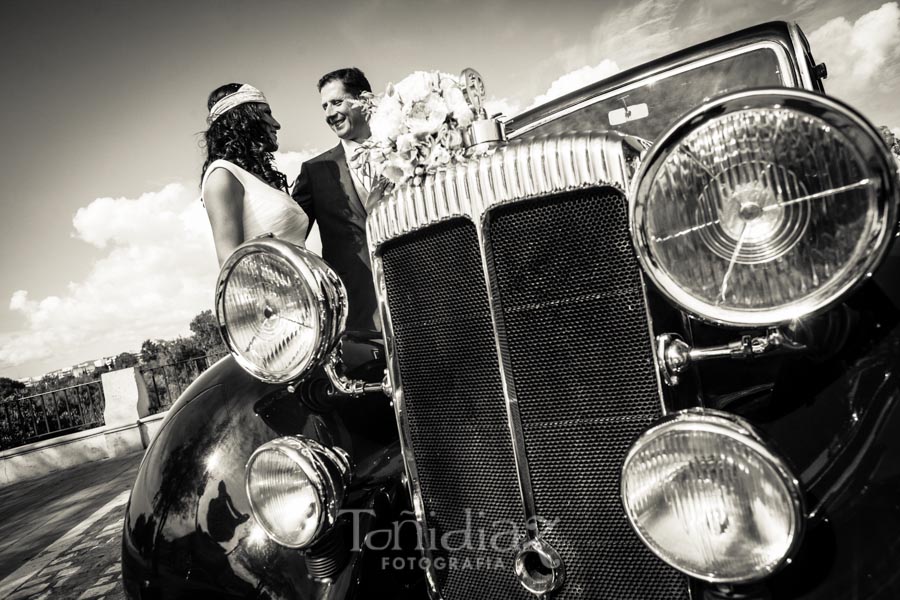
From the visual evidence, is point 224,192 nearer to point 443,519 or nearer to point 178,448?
point 178,448

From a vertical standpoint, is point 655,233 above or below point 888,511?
above

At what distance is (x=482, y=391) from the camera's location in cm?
135

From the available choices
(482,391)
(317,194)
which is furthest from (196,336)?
(482,391)

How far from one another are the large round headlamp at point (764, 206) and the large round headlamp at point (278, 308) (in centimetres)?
78

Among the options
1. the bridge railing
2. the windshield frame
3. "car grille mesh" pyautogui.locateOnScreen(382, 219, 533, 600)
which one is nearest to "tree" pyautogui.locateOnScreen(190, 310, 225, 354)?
the bridge railing

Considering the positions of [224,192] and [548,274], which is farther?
[224,192]

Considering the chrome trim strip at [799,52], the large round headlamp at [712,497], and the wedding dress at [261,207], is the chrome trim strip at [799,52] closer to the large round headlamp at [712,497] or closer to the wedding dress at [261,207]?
the large round headlamp at [712,497]

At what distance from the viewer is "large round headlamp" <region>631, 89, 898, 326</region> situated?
90 centimetres

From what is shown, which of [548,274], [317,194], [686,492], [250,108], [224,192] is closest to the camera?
[686,492]

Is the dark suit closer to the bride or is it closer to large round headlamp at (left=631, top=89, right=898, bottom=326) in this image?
the bride

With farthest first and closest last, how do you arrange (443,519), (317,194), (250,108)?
(317,194) < (250,108) < (443,519)

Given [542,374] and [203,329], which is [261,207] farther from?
[203,329]

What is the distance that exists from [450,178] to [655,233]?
1.59 ft

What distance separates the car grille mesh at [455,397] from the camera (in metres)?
1.33
